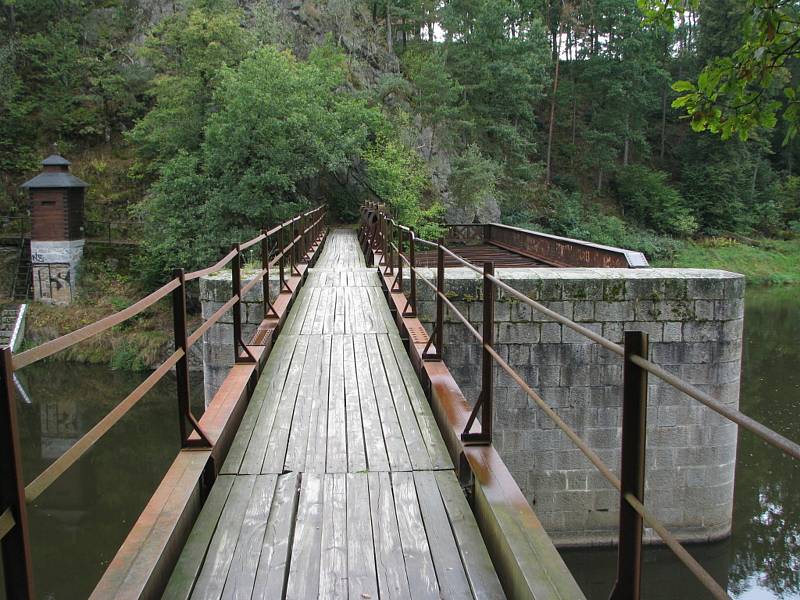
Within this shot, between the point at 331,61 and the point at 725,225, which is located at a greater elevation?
the point at 331,61

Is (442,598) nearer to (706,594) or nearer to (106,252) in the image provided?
(706,594)

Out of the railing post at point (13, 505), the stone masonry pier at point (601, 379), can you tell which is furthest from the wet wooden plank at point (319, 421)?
the stone masonry pier at point (601, 379)

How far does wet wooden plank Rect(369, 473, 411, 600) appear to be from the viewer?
254cm

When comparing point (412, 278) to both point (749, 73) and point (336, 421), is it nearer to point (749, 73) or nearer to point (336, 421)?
point (336, 421)

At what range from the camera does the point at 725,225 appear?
122 feet

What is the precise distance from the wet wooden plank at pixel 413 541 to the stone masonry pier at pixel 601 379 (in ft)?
15.0

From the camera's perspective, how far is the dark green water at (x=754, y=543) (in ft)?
26.2

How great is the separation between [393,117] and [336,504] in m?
24.4

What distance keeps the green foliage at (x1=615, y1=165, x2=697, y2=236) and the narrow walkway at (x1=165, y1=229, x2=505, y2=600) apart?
33.9m

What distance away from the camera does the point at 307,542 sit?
2.86 meters

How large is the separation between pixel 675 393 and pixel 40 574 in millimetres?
8893

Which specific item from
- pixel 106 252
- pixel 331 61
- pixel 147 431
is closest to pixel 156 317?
pixel 106 252

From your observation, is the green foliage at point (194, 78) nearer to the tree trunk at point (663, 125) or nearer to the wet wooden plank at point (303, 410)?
the wet wooden plank at point (303, 410)

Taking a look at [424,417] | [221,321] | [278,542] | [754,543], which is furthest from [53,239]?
[278,542]
